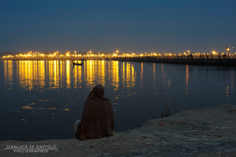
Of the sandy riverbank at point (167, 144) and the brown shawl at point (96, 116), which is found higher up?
the brown shawl at point (96, 116)

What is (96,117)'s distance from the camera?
227 inches

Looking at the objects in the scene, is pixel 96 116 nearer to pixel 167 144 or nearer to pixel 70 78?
pixel 167 144

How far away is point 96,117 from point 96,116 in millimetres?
27

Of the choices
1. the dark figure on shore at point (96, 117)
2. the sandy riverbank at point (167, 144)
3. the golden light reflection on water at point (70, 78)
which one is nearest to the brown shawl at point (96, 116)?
the dark figure on shore at point (96, 117)

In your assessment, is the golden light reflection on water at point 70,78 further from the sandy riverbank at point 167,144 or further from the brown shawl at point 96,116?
the brown shawl at point 96,116

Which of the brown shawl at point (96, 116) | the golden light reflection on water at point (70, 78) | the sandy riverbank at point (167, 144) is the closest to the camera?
the sandy riverbank at point (167, 144)

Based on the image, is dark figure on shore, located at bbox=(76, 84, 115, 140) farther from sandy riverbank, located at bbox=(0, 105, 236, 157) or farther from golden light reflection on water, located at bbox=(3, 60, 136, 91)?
golden light reflection on water, located at bbox=(3, 60, 136, 91)

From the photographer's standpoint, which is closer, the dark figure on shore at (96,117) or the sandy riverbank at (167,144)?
the sandy riverbank at (167,144)

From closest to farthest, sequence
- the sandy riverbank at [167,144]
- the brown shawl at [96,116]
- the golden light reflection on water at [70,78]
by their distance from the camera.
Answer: the sandy riverbank at [167,144]
the brown shawl at [96,116]
the golden light reflection on water at [70,78]

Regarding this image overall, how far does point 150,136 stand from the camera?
639 centimetres

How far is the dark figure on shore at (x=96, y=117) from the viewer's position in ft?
18.6

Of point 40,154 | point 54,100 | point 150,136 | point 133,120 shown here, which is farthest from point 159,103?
point 40,154

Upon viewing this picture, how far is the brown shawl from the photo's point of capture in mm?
5680

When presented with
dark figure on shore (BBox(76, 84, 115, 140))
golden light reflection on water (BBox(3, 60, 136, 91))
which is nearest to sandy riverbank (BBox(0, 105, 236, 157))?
dark figure on shore (BBox(76, 84, 115, 140))
